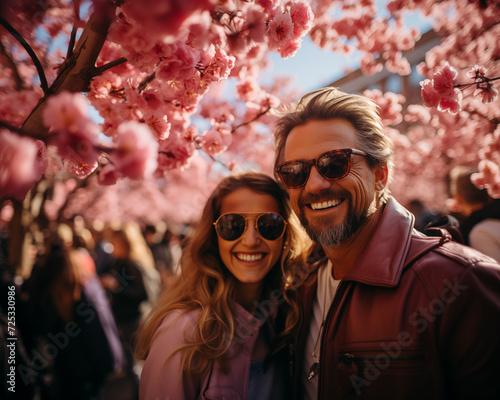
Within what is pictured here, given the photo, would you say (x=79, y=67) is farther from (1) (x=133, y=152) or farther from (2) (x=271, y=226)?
(2) (x=271, y=226)

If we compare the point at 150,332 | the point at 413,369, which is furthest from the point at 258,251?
the point at 413,369

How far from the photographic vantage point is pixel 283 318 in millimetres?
1999

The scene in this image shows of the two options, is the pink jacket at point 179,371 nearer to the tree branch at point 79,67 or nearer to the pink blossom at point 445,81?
the tree branch at point 79,67

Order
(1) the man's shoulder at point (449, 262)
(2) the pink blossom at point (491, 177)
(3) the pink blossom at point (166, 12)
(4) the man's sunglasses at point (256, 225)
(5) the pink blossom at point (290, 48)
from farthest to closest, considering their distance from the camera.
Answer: (2) the pink blossom at point (491, 177)
(4) the man's sunglasses at point (256, 225)
(5) the pink blossom at point (290, 48)
(1) the man's shoulder at point (449, 262)
(3) the pink blossom at point (166, 12)

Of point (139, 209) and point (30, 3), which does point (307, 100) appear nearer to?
point (30, 3)

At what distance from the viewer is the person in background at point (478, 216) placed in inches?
100

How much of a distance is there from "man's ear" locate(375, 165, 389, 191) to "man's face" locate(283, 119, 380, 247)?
2 cm

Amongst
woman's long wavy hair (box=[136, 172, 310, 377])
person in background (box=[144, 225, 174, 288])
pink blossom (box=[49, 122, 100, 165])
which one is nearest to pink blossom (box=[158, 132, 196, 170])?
woman's long wavy hair (box=[136, 172, 310, 377])

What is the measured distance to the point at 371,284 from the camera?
4.65 ft

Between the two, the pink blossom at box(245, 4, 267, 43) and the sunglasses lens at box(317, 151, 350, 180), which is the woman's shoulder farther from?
the pink blossom at box(245, 4, 267, 43)

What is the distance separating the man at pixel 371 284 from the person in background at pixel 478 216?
59.2 inches

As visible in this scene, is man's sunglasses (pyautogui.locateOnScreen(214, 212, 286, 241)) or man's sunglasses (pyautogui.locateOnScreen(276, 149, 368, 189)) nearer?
man's sunglasses (pyautogui.locateOnScreen(276, 149, 368, 189))

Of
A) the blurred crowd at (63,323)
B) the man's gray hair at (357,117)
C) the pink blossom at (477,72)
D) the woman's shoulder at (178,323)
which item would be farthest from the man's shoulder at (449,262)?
the blurred crowd at (63,323)

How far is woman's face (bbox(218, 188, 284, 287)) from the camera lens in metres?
1.88
